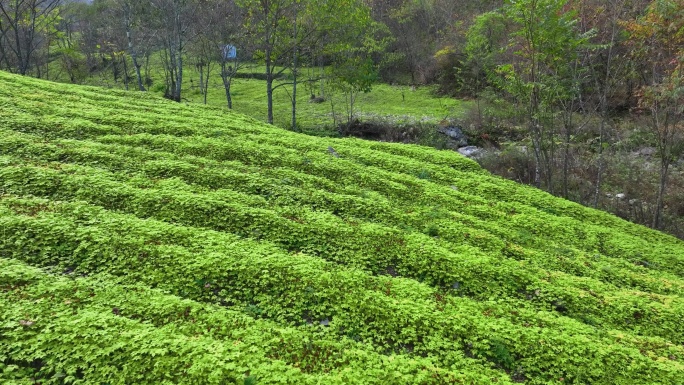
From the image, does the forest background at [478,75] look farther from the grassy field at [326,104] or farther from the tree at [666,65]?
the grassy field at [326,104]

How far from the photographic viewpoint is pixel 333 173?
14.3m

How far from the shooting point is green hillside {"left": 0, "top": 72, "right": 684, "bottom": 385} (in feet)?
18.7

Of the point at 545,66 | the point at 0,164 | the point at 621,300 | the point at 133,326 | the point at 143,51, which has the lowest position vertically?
the point at 621,300

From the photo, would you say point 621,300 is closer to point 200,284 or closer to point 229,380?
point 229,380

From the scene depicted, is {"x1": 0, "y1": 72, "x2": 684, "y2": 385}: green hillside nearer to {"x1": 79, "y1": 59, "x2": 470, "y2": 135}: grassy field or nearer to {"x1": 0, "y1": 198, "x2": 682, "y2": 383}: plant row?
{"x1": 0, "y1": 198, "x2": 682, "y2": 383}: plant row

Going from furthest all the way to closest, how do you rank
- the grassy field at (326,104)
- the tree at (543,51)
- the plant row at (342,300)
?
the grassy field at (326,104), the tree at (543,51), the plant row at (342,300)

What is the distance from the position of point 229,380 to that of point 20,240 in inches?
227

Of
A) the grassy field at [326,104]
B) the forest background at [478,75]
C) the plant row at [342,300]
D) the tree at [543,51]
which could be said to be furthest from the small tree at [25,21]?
the tree at [543,51]

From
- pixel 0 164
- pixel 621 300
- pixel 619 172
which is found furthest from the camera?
pixel 619 172

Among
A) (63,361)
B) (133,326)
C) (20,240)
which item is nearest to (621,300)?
(133,326)

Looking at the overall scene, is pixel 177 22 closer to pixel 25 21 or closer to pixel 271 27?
pixel 271 27

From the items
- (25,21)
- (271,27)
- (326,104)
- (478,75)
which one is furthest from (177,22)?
(478,75)

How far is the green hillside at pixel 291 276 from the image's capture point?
5707 millimetres

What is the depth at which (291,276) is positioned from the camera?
7.78 m
